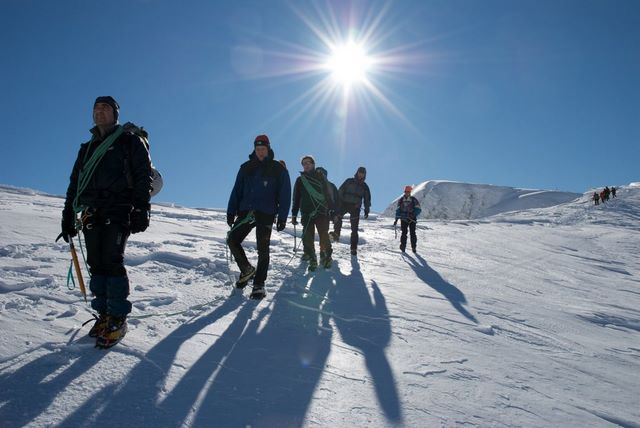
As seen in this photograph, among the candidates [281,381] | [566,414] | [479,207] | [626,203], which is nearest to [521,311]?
[566,414]

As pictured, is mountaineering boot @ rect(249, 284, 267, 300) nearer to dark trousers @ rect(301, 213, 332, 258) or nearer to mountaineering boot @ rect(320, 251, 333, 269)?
dark trousers @ rect(301, 213, 332, 258)

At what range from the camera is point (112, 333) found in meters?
3.07

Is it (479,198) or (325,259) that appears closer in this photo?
(325,259)

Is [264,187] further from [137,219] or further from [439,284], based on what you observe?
[439,284]

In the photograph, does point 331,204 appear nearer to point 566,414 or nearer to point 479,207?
point 566,414

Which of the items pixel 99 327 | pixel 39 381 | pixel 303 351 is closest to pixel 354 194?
pixel 303 351

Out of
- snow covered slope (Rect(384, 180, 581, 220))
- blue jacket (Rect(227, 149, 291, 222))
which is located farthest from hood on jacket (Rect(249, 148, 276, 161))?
snow covered slope (Rect(384, 180, 581, 220))

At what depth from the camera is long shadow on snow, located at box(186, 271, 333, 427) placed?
230 cm

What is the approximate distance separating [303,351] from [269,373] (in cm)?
56

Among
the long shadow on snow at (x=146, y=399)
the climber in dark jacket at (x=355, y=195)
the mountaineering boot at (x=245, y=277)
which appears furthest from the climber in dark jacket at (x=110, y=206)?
the climber in dark jacket at (x=355, y=195)

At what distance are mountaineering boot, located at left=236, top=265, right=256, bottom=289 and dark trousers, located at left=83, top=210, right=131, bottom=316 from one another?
214 centimetres

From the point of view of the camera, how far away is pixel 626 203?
41844mm

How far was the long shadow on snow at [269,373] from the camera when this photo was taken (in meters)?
2.30

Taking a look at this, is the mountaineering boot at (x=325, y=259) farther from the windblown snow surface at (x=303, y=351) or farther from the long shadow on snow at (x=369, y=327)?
the long shadow on snow at (x=369, y=327)
